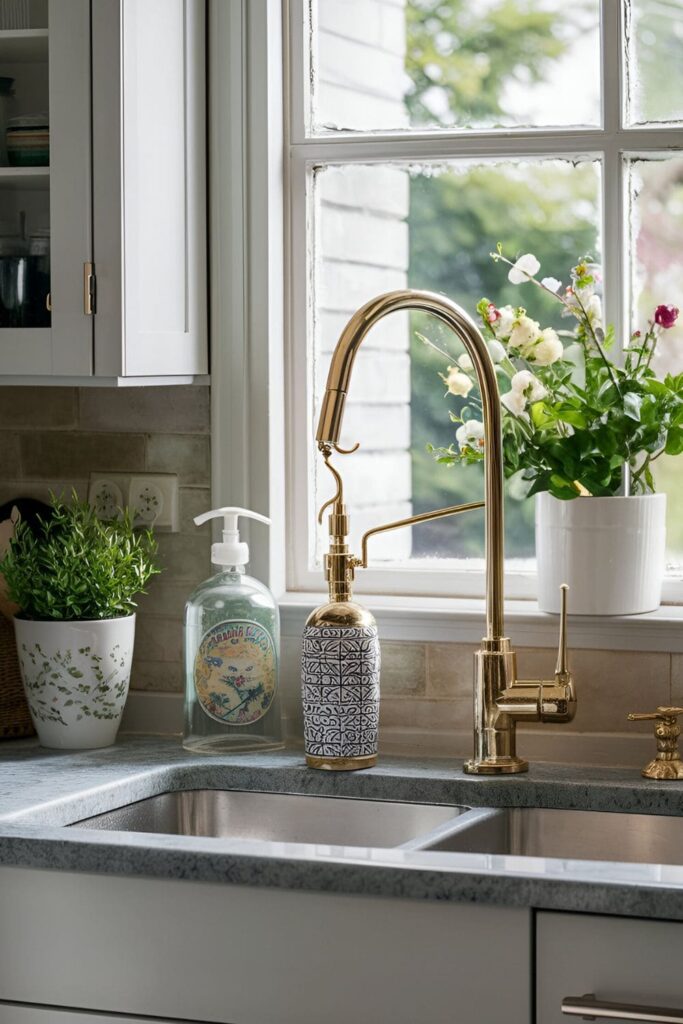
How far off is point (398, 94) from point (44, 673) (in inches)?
39.4

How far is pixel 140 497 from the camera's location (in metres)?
2.34

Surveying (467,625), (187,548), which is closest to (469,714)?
(467,625)

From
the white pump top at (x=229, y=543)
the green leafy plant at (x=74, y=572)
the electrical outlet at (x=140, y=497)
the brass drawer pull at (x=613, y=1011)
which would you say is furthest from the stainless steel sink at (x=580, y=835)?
the electrical outlet at (x=140, y=497)

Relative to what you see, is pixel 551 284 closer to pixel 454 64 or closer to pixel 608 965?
pixel 454 64

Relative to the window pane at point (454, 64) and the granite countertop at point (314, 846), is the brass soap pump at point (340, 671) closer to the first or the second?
the granite countertop at point (314, 846)

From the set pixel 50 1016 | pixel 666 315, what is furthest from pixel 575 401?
pixel 50 1016

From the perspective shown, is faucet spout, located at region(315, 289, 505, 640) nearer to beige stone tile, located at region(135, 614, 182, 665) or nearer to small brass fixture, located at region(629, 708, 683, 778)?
small brass fixture, located at region(629, 708, 683, 778)

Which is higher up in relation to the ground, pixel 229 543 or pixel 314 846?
pixel 229 543

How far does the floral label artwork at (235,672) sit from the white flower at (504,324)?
527 mm

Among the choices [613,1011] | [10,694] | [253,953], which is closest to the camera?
[613,1011]

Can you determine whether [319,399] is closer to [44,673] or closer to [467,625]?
Result: [467,625]

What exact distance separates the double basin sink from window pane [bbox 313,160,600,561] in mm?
469

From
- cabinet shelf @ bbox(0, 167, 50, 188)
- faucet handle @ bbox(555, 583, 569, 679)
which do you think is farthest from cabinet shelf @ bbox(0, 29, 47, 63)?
faucet handle @ bbox(555, 583, 569, 679)

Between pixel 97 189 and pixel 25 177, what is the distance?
0.12 m
